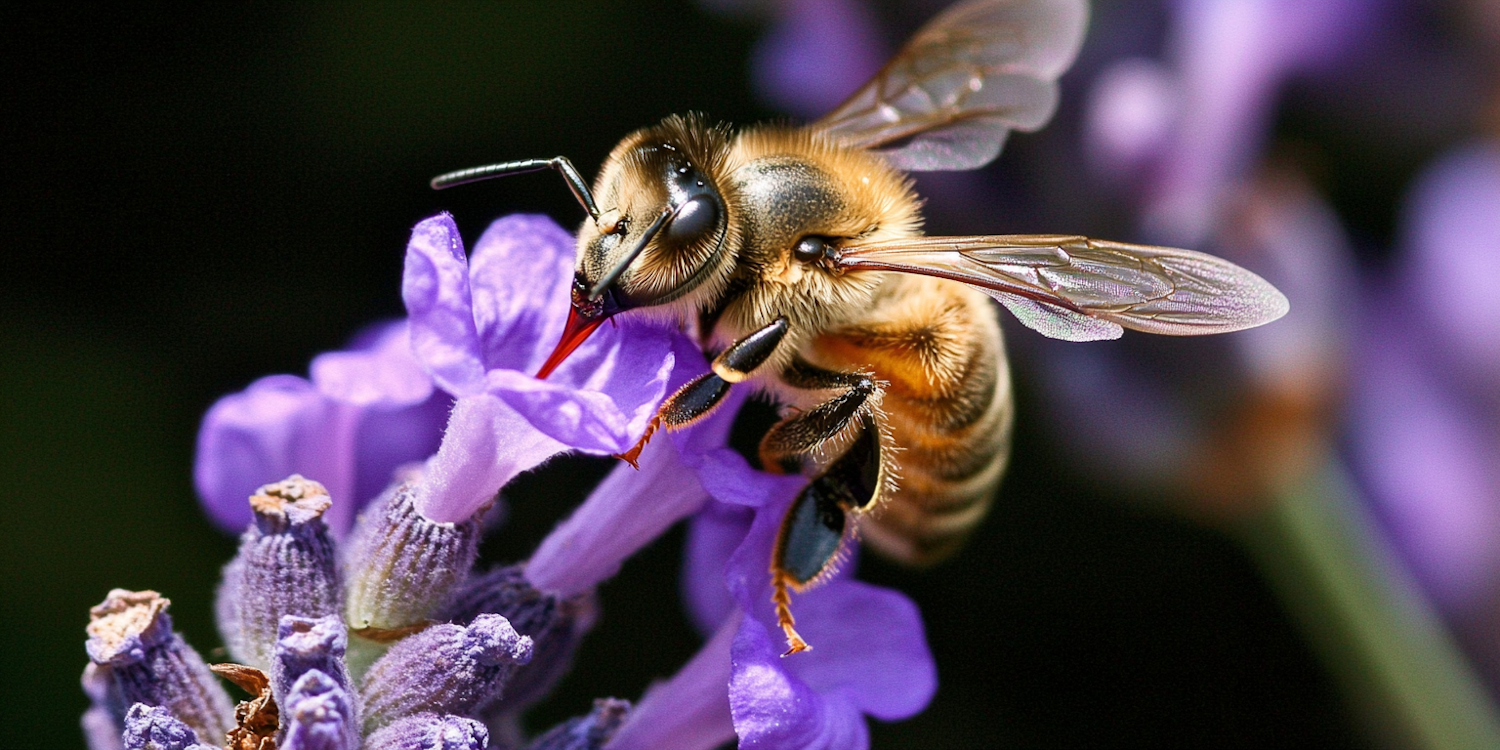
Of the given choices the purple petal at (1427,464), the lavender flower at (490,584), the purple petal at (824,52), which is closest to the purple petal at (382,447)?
the lavender flower at (490,584)

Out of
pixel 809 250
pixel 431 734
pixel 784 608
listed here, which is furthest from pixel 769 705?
pixel 809 250

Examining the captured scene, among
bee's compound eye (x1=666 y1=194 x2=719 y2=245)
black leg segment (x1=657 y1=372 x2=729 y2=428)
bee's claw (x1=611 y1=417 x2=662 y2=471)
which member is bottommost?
bee's claw (x1=611 y1=417 x2=662 y2=471)

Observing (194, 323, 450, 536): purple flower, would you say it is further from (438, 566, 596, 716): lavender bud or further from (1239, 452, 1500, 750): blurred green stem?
(1239, 452, 1500, 750): blurred green stem

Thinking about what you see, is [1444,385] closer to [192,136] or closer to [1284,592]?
[1284,592]

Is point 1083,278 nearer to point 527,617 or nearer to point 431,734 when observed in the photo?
point 527,617

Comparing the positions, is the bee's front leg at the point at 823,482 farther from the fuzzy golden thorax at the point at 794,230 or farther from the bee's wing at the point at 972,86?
the bee's wing at the point at 972,86

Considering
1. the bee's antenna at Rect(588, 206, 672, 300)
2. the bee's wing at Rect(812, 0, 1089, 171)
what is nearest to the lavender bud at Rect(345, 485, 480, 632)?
the bee's antenna at Rect(588, 206, 672, 300)
